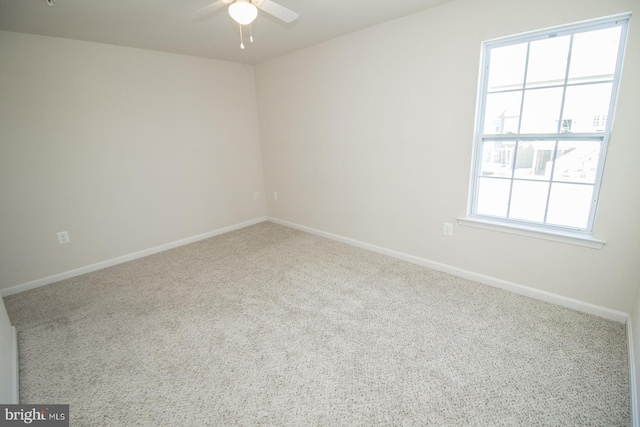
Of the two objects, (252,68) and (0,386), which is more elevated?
(252,68)

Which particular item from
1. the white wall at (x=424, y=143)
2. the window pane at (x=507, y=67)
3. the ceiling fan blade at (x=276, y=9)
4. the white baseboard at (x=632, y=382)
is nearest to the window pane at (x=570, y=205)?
the white wall at (x=424, y=143)

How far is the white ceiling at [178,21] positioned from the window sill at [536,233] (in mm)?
1817

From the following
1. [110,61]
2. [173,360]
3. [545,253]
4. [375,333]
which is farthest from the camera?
[110,61]

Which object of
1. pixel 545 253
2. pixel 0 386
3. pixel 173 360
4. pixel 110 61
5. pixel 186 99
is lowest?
pixel 173 360

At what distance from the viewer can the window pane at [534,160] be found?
7.16 feet

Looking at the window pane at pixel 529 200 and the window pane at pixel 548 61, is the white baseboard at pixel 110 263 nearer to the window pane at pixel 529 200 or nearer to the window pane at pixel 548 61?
the window pane at pixel 529 200

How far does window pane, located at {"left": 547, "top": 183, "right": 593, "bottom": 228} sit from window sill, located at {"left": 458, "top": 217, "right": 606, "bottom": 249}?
0.10m

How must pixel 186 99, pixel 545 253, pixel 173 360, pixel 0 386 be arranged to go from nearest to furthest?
pixel 0 386 → pixel 173 360 → pixel 545 253 → pixel 186 99

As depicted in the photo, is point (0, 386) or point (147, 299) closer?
point (0, 386)

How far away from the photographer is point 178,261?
3.36 meters

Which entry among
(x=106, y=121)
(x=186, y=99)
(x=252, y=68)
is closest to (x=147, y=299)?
(x=106, y=121)

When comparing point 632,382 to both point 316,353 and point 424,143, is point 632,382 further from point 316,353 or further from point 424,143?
point 424,143

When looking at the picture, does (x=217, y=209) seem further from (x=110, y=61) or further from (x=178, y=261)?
(x=110, y=61)

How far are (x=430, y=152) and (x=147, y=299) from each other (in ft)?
9.46
